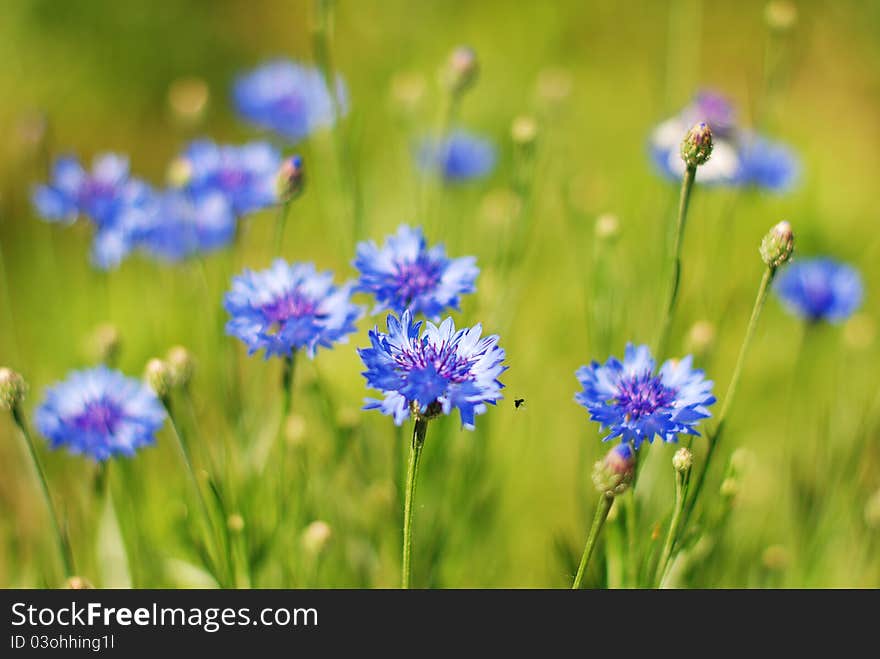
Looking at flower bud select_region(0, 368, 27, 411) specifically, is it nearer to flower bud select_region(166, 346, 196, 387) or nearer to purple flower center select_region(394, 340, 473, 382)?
flower bud select_region(166, 346, 196, 387)

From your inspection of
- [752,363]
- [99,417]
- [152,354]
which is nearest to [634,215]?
[752,363]

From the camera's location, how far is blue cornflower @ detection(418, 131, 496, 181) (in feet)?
6.30

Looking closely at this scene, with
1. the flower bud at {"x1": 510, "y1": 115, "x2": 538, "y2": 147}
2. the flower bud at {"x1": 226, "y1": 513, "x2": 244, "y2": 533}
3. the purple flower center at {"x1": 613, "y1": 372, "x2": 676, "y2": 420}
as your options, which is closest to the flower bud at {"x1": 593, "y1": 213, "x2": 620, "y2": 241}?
the flower bud at {"x1": 510, "y1": 115, "x2": 538, "y2": 147}

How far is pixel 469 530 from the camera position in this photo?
1.50 meters

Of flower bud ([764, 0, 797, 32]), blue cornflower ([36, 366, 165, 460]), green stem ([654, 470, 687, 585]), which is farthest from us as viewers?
flower bud ([764, 0, 797, 32])

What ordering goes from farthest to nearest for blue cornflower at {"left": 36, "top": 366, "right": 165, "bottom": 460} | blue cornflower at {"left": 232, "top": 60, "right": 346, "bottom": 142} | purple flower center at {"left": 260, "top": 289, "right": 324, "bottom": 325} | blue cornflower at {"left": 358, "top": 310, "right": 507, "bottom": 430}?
blue cornflower at {"left": 232, "top": 60, "right": 346, "bottom": 142}, blue cornflower at {"left": 36, "top": 366, "right": 165, "bottom": 460}, purple flower center at {"left": 260, "top": 289, "right": 324, "bottom": 325}, blue cornflower at {"left": 358, "top": 310, "right": 507, "bottom": 430}

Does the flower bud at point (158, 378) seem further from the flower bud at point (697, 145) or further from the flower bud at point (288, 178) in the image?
the flower bud at point (697, 145)

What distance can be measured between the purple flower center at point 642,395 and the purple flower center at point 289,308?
36 cm

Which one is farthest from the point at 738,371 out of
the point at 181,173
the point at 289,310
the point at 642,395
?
the point at 181,173

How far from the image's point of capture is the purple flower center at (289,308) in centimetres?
108

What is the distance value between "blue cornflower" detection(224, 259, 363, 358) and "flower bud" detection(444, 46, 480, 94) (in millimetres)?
477

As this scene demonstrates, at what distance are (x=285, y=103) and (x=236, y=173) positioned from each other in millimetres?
524
